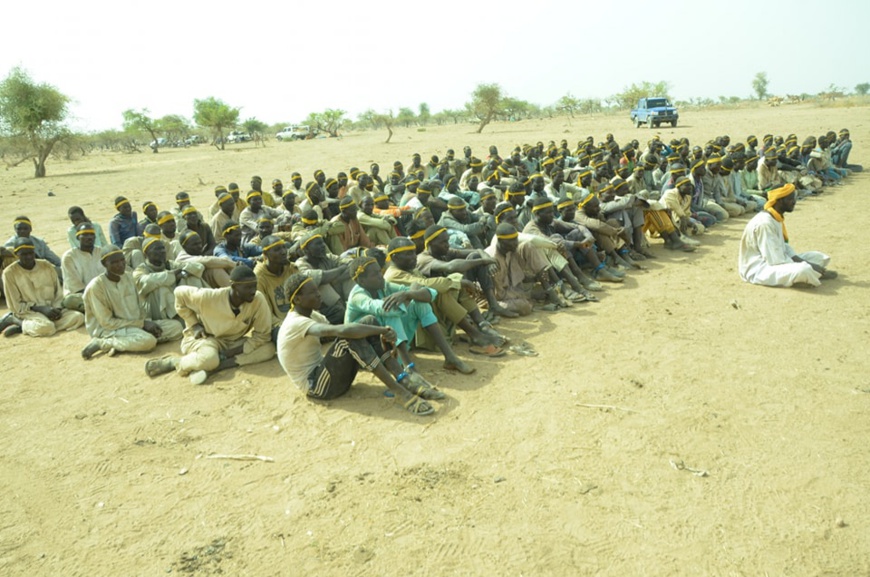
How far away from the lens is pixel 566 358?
213 inches

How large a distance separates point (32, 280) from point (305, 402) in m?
4.59

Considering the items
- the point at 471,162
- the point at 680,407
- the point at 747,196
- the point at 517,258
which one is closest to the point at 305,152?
the point at 471,162

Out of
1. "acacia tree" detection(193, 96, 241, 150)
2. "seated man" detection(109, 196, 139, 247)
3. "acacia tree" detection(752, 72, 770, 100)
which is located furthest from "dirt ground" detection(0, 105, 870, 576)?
"acacia tree" detection(752, 72, 770, 100)

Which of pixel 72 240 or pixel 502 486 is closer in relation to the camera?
pixel 502 486

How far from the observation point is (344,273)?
629 centimetres

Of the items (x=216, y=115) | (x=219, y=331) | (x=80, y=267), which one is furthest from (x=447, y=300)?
(x=216, y=115)

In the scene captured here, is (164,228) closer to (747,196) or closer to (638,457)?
(638,457)

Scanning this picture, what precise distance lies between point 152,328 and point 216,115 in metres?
46.1

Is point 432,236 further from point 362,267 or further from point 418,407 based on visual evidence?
point 418,407

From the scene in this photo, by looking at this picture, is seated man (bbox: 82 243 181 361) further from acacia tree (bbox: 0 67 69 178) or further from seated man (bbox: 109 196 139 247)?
acacia tree (bbox: 0 67 69 178)

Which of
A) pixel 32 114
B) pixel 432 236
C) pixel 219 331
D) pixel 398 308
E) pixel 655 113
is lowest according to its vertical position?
pixel 219 331

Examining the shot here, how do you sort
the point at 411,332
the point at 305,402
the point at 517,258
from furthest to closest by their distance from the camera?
1. the point at 517,258
2. the point at 411,332
3. the point at 305,402

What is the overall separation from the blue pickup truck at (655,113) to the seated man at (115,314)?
102 ft

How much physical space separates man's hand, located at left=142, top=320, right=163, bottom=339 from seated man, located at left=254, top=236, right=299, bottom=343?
1315mm
